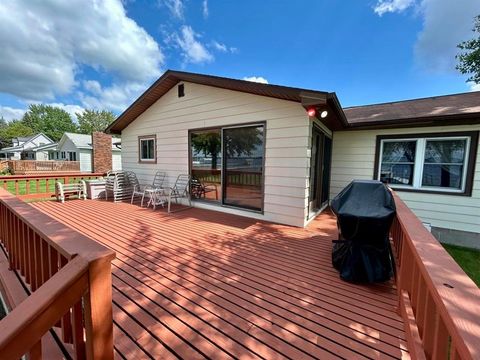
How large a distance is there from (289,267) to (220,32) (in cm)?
819

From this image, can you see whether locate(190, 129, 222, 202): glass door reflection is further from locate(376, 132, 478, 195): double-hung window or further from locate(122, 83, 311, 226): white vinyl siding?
locate(376, 132, 478, 195): double-hung window

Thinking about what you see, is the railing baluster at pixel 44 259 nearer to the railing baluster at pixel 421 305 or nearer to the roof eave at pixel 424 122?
the railing baluster at pixel 421 305

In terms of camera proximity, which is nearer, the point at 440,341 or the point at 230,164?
the point at 440,341

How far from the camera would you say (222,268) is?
267 centimetres

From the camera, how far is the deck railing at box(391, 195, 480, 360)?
0.65 metres

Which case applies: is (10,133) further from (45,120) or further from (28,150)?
(28,150)

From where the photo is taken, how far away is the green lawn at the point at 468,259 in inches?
144

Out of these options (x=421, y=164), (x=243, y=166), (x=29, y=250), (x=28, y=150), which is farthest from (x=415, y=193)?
(x=28, y=150)

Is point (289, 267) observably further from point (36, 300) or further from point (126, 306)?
point (36, 300)

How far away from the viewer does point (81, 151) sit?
19734 millimetres

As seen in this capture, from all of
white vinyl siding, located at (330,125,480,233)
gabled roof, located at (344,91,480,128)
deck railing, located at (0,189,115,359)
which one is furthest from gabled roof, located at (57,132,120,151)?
deck railing, located at (0,189,115,359)

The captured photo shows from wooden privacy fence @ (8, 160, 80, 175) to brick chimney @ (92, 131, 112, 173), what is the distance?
7203mm

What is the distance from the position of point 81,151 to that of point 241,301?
76.1 feet

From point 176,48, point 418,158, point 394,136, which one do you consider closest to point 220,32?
point 176,48
